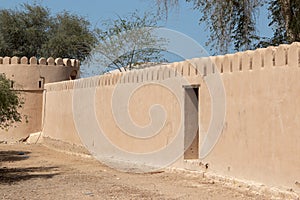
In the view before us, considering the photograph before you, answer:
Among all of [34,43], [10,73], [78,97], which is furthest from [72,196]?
[34,43]

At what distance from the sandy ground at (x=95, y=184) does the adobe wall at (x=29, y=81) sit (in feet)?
20.2

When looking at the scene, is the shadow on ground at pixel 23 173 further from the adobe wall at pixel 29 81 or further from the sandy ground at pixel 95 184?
the adobe wall at pixel 29 81

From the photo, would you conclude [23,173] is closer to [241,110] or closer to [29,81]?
[241,110]

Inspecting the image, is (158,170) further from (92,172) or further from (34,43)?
(34,43)

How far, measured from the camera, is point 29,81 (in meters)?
17.5

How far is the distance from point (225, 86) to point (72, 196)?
3.25 metres

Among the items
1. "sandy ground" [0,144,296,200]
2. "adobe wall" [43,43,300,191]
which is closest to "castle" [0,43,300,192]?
"adobe wall" [43,43,300,191]

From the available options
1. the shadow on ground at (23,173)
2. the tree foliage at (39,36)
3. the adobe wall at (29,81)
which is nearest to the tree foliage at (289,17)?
the shadow on ground at (23,173)

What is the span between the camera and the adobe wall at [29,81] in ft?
57.1

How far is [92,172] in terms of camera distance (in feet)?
31.6

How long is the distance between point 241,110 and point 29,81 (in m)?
11.9

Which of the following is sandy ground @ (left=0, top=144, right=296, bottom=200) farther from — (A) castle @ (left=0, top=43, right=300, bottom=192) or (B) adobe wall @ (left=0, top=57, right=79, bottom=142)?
(B) adobe wall @ (left=0, top=57, right=79, bottom=142)

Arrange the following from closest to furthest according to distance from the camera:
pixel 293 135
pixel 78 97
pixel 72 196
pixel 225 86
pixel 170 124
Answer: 1. pixel 293 135
2. pixel 72 196
3. pixel 225 86
4. pixel 170 124
5. pixel 78 97

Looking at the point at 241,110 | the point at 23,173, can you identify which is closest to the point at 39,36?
the point at 23,173
